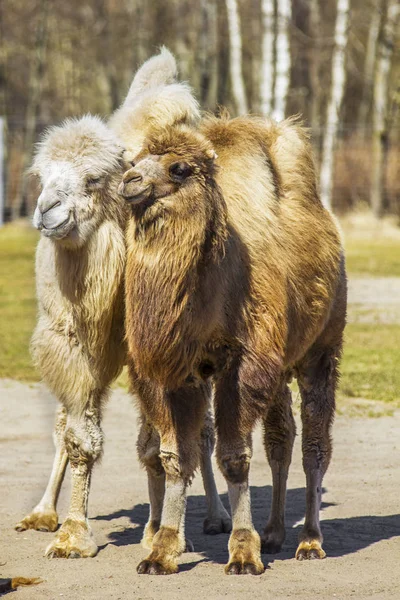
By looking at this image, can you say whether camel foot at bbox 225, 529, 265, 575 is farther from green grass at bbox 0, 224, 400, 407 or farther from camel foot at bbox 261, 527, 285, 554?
green grass at bbox 0, 224, 400, 407

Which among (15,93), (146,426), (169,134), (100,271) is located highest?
(15,93)

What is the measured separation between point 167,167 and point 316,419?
1.78 m

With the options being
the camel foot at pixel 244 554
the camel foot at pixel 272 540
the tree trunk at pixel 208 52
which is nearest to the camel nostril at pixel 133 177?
the camel foot at pixel 244 554

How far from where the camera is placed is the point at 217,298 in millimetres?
5195

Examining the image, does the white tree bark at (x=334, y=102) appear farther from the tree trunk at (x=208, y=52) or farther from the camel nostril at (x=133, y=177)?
the camel nostril at (x=133, y=177)

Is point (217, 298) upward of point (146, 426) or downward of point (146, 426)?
upward

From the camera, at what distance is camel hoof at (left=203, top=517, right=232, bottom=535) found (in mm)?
6391

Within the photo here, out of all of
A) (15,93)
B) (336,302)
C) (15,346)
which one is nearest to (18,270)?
(15,346)

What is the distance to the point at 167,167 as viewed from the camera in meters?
4.99

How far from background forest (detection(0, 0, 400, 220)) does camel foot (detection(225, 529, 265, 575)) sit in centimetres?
1848

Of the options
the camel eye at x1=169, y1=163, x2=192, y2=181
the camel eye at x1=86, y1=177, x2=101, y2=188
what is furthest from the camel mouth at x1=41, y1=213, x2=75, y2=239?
the camel eye at x1=169, y1=163, x2=192, y2=181

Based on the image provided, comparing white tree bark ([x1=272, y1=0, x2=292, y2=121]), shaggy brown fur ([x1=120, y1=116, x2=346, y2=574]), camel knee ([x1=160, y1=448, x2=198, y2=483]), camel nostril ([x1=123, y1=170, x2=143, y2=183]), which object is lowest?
camel knee ([x1=160, y1=448, x2=198, y2=483])

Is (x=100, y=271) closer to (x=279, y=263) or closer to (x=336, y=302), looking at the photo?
(x=279, y=263)

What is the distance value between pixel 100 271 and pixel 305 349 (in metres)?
1.15
